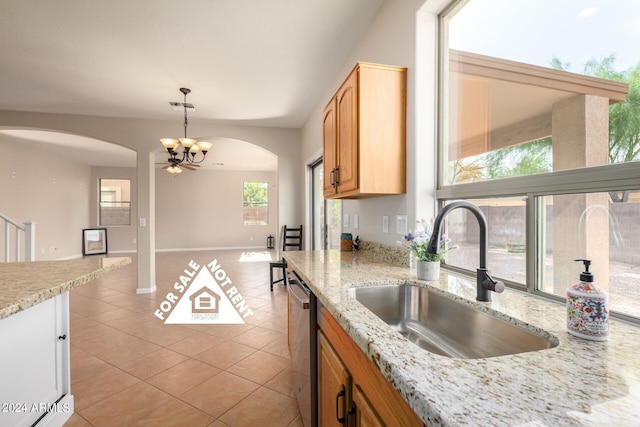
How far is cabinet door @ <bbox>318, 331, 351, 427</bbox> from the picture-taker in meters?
1.00

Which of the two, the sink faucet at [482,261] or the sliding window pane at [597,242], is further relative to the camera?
the sink faucet at [482,261]

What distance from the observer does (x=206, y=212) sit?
9.52 m

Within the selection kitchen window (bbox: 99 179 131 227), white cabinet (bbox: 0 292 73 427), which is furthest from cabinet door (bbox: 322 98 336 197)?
kitchen window (bbox: 99 179 131 227)

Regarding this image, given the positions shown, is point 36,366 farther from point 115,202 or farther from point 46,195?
point 115,202

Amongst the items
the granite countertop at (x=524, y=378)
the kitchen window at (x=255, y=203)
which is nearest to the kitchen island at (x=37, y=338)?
the granite countertop at (x=524, y=378)

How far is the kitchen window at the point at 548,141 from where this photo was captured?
3.00ft

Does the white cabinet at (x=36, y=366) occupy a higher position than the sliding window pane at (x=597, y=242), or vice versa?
the sliding window pane at (x=597, y=242)

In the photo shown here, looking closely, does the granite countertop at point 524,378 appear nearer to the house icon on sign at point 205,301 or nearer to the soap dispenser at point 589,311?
the soap dispenser at point 589,311

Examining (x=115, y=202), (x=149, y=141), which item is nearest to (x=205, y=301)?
(x=149, y=141)

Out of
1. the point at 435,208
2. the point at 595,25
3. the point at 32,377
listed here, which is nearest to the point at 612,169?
the point at 595,25

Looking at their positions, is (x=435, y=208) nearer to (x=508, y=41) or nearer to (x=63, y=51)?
(x=508, y=41)

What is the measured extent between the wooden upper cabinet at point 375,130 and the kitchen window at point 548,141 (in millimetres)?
300

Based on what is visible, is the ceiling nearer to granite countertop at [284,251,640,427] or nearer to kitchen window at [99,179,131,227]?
granite countertop at [284,251,640,427]

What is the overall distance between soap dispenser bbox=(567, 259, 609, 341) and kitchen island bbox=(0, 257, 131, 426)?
1.65 m
